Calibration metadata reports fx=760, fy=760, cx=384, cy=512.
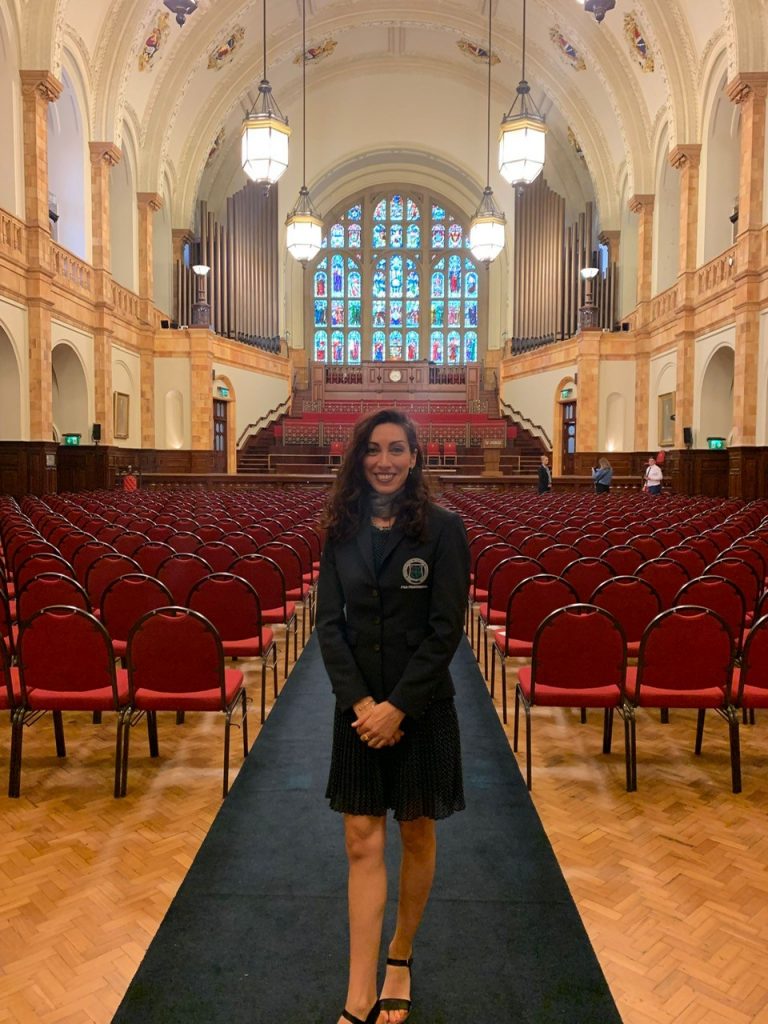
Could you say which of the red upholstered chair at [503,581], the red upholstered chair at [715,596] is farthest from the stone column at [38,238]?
the red upholstered chair at [715,596]

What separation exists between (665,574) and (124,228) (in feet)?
69.2

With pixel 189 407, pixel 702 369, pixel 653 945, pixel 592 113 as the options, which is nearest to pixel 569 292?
pixel 592 113

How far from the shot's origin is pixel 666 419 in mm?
21031

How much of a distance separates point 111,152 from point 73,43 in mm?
2421

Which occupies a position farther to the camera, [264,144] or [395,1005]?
[264,144]

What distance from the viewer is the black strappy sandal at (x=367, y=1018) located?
2.05 meters

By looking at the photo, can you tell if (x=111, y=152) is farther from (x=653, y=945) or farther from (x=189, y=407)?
(x=653, y=945)

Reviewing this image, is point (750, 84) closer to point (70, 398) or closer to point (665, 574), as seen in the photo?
point (665, 574)

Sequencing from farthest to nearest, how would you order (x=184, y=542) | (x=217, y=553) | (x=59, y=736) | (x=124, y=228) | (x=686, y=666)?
(x=124, y=228)
(x=184, y=542)
(x=217, y=553)
(x=59, y=736)
(x=686, y=666)

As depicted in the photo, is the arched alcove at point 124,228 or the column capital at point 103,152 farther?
the arched alcove at point 124,228

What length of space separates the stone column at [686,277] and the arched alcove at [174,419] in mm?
14578

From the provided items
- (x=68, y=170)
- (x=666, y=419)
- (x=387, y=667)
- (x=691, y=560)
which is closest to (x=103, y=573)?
(x=387, y=667)

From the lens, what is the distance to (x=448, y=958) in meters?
2.44

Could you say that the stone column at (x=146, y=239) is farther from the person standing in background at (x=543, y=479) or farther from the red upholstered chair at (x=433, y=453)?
the person standing in background at (x=543, y=479)
